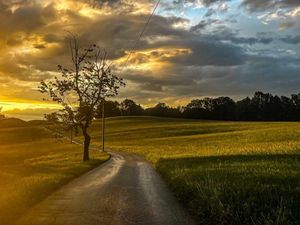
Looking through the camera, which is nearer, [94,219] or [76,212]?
[94,219]

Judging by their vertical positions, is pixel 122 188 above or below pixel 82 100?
below

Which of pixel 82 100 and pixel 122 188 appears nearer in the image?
pixel 122 188

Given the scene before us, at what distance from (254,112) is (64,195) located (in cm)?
18091

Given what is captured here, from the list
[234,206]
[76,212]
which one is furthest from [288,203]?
[76,212]

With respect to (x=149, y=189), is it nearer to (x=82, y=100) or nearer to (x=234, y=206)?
(x=234, y=206)

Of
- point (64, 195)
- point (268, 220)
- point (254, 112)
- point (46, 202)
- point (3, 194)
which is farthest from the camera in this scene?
point (254, 112)

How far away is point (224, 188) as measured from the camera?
48.0ft

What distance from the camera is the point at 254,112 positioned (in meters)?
194

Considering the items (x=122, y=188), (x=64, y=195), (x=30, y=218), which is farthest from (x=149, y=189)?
(x=30, y=218)

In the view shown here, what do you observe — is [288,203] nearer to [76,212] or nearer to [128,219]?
[128,219]

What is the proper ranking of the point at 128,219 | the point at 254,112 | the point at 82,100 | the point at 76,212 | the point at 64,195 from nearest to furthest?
the point at 128,219 < the point at 76,212 < the point at 64,195 < the point at 82,100 < the point at 254,112

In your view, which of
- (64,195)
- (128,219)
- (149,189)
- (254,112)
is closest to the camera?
(128,219)

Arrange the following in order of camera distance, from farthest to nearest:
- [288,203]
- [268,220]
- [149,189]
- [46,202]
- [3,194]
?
[149,189], [3,194], [46,202], [288,203], [268,220]

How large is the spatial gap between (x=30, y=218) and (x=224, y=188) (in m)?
5.74
